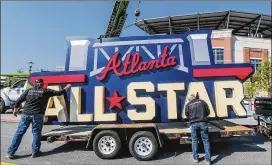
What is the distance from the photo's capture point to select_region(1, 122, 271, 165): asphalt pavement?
6645mm

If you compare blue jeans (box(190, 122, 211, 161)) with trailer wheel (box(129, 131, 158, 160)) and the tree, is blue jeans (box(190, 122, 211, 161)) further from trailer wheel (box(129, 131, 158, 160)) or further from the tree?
the tree

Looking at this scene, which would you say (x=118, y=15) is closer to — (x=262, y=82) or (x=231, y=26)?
(x=262, y=82)

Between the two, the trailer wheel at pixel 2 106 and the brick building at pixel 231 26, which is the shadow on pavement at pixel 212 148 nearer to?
the trailer wheel at pixel 2 106

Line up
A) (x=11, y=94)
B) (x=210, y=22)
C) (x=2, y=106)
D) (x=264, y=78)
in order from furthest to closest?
(x=210, y=22), (x=264, y=78), (x=2, y=106), (x=11, y=94)

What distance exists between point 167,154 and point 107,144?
5.55 feet

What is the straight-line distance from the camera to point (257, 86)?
21.0m

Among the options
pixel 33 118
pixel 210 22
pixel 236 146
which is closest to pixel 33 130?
pixel 33 118

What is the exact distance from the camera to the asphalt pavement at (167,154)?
6.64m

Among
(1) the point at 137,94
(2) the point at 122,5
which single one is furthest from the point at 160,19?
(1) the point at 137,94

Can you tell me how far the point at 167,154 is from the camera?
7.20 metres

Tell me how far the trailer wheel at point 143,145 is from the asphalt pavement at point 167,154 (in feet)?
0.57

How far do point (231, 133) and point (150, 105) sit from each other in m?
2.40

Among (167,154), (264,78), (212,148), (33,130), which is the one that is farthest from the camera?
(264,78)

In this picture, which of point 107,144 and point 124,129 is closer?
point 107,144
